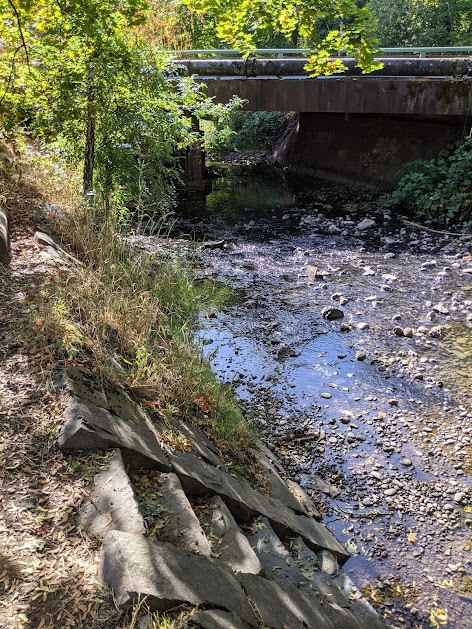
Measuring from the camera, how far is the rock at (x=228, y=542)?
2.57 m

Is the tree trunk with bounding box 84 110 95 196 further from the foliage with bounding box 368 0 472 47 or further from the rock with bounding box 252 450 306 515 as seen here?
the foliage with bounding box 368 0 472 47

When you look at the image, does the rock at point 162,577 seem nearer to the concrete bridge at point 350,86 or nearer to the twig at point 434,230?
the twig at point 434,230

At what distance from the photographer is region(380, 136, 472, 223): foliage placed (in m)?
10.9

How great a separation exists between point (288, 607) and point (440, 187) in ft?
34.9

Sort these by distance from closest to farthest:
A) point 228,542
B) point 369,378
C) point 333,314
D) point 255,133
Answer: point 228,542, point 369,378, point 333,314, point 255,133

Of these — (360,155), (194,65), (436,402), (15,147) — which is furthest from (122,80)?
(360,155)

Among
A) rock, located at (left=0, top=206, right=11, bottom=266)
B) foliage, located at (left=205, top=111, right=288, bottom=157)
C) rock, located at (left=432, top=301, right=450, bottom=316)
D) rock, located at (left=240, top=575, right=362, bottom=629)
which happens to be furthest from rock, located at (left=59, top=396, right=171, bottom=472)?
foliage, located at (left=205, top=111, right=288, bottom=157)

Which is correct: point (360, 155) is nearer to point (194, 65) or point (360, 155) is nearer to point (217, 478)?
point (194, 65)

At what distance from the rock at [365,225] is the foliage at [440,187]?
43.4 inches

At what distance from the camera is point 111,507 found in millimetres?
2396

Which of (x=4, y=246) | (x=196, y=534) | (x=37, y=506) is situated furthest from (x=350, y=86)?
(x=37, y=506)

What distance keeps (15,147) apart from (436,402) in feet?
18.2

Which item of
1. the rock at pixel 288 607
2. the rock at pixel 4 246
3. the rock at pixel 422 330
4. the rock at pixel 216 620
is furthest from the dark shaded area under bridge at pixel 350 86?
the rock at pixel 216 620

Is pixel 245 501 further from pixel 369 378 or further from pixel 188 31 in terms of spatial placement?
pixel 188 31
